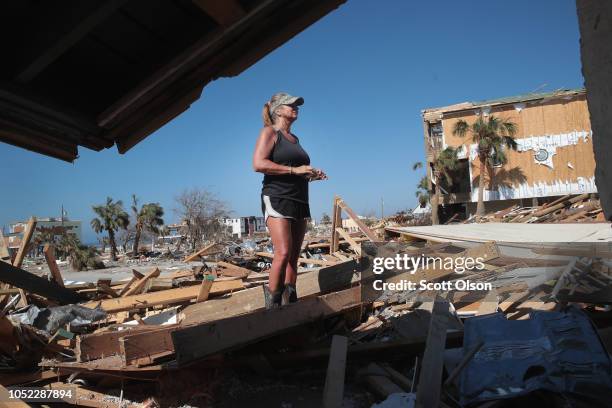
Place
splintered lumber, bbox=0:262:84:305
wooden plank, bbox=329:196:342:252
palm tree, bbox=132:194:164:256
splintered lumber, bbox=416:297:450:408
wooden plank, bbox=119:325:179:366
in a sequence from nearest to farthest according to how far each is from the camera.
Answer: splintered lumber, bbox=416:297:450:408, wooden plank, bbox=119:325:179:366, splintered lumber, bbox=0:262:84:305, wooden plank, bbox=329:196:342:252, palm tree, bbox=132:194:164:256

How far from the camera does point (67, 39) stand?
1891 mm

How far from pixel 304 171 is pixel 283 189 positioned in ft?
0.72

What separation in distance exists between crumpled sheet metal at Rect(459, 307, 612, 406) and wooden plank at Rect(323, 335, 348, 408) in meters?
0.70

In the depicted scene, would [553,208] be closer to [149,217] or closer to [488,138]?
[488,138]

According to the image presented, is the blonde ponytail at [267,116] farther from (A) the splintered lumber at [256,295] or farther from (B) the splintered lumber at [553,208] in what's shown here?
(B) the splintered lumber at [553,208]

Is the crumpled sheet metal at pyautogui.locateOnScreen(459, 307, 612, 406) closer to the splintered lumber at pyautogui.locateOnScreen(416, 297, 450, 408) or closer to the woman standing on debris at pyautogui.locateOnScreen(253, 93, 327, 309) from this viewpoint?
the splintered lumber at pyautogui.locateOnScreen(416, 297, 450, 408)

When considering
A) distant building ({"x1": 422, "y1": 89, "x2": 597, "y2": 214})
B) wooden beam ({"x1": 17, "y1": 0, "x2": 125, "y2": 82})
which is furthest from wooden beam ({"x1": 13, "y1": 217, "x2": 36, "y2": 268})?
distant building ({"x1": 422, "y1": 89, "x2": 597, "y2": 214})

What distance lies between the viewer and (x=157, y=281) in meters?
6.55

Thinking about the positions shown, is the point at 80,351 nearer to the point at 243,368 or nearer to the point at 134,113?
the point at 243,368

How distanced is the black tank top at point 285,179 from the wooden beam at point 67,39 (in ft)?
5.00

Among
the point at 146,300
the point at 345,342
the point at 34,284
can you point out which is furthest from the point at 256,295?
the point at 34,284

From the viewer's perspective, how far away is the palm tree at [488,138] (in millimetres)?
Result: 26109

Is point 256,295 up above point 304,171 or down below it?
below

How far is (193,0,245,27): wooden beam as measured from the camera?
6.38 feet
